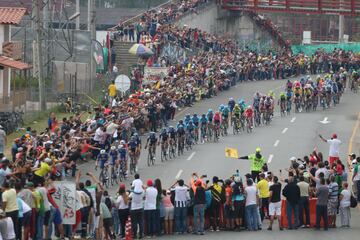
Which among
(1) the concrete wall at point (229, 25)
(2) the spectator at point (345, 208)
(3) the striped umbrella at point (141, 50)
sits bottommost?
(2) the spectator at point (345, 208)

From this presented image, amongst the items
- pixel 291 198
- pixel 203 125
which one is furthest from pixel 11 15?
pixel 291 198

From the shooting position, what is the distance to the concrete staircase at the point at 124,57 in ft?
216

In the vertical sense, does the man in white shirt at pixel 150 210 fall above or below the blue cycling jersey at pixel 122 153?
below

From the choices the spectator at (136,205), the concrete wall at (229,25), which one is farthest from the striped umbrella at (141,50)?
the spectator at (136,205)

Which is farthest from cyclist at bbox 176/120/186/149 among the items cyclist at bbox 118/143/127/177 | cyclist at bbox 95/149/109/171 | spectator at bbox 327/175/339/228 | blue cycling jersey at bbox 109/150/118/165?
spectator at bbox 327/175/339/228

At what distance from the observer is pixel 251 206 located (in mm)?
31469

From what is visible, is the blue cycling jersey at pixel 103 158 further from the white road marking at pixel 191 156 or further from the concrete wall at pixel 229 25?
the concrete wall at pixel 229 25

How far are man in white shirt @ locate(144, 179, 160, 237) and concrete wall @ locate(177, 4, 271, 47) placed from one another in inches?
1911

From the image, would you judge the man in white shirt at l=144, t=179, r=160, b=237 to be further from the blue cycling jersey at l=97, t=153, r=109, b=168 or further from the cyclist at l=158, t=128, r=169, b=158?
the cyclist at l=158, t=128, r=169, b=158

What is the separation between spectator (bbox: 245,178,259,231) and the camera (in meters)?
31.4

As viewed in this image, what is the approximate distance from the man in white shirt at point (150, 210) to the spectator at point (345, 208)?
4.48 m

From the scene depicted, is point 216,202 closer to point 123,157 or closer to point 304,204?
point 304,204

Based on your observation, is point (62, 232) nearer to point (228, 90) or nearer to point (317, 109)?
point (317, 109)

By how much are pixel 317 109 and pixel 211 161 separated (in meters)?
16.3
